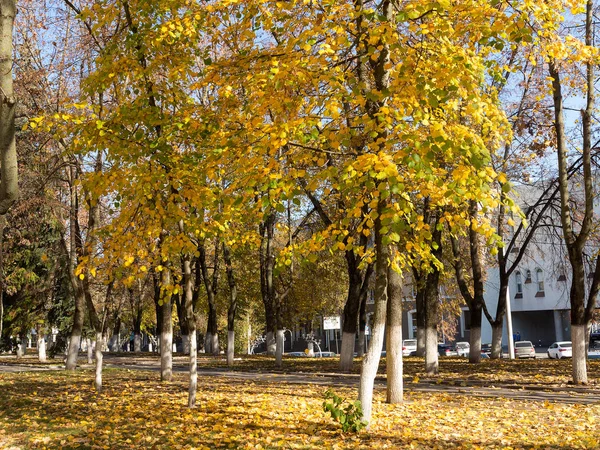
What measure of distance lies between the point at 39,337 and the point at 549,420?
2803 cm

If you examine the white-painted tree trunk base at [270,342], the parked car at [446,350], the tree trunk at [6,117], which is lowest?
the parked car at [446,350]

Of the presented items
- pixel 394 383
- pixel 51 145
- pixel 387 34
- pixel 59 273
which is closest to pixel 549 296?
pixel 59 273

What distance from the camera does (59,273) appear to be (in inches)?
1233

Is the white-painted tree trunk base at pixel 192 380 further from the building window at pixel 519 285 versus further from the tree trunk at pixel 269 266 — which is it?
the building window at pixel 519 285

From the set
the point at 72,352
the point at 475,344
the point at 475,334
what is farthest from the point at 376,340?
the point at 72,352

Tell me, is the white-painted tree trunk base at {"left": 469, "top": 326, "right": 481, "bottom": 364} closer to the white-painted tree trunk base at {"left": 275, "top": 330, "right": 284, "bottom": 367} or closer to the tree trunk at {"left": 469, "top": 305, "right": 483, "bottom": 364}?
the tree trunk at {"left": 469, "top": 305, "right": 483, "bottom": 364}

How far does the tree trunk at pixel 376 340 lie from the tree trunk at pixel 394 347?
159 cm

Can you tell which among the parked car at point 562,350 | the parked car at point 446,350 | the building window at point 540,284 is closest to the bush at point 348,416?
the parked car at point 562,350

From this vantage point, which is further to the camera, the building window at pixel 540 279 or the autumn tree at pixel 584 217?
the building window at pixel 540 279

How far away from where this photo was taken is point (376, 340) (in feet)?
29.9

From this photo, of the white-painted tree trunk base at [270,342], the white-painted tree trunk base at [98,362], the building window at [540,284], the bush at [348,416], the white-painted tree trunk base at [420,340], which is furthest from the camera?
the building window at [540,284]

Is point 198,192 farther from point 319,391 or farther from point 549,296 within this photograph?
point 549,296

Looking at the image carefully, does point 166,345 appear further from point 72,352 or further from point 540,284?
point 540,284

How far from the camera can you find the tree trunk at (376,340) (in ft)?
29.2
